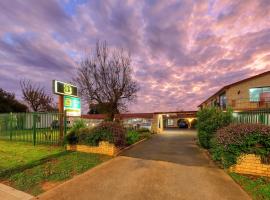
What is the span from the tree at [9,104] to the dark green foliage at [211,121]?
33.4m

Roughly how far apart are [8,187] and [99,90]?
14.0m

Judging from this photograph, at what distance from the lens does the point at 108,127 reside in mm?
9977

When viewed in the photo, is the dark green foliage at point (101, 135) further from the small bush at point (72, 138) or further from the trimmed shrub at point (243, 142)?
the trimmed shrub at point (243, 142)

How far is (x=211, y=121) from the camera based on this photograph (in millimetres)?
11344

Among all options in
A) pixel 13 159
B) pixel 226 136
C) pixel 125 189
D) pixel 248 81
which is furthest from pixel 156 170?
pixel 248 81

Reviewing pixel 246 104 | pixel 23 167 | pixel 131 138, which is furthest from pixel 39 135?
pixel 246 104

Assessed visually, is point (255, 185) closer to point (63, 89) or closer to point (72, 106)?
point (63, 89)

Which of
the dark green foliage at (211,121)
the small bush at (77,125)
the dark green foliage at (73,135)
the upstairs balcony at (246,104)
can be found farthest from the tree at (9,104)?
the dark green foliage at (211,121)

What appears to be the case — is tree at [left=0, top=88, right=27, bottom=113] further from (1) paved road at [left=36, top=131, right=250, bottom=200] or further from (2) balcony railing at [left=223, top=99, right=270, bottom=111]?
(2) balcony railing at [left=223, top=99, right=270, bottom=111]

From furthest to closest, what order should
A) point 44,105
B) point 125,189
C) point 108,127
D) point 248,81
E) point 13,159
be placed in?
point 44,105
point 248,81
point 108,127
point 13,159
point 125,189

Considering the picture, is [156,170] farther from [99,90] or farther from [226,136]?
[99,90]

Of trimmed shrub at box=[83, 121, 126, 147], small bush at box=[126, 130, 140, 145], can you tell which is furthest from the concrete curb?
small bush at box=[126, 130, 140, 145]

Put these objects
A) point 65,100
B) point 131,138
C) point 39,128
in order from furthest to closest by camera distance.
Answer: point 131,138
point 65,100
point 39,128

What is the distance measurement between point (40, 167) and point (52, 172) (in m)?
0.82
